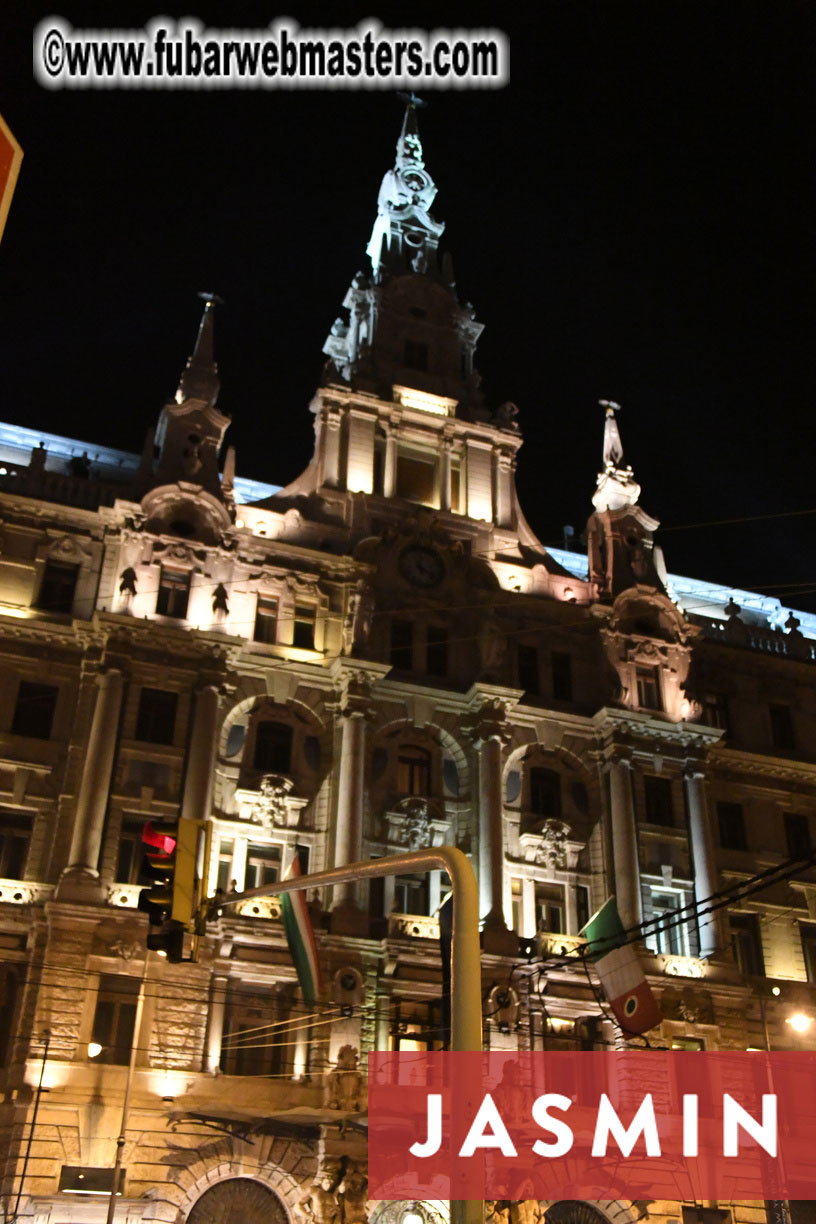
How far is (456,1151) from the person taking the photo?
12.3m

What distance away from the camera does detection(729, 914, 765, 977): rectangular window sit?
50250mm

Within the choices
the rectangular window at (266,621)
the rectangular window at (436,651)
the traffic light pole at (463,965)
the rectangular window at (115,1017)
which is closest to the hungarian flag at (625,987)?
the rectangular window at (436,651)

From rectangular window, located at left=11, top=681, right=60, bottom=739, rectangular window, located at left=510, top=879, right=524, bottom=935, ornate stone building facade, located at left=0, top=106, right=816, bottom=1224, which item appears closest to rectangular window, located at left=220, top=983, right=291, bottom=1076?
ornate stone building facade, located at left=0, top=106, right=816, bottom=1224

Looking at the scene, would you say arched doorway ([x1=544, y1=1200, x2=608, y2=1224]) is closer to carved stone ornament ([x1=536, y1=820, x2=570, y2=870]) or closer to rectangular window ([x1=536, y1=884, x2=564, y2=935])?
rectangular window ([x1=536, y1=884, x2=564, y2=935])

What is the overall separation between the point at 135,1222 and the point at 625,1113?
1759cm

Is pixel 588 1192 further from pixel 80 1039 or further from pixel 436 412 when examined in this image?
pixel 436 412

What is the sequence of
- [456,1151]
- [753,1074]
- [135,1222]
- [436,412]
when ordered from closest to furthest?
[456,1151] < [135,1222] < [753,1074] < [436,412]

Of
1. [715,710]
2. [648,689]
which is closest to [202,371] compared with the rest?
[648,689]

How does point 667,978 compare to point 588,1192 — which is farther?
point 667,978

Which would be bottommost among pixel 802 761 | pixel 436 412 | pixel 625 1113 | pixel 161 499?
pixel 625 1113

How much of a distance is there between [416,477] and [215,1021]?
86.3ft

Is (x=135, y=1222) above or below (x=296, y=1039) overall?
below

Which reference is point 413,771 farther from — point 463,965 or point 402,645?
point 463,965

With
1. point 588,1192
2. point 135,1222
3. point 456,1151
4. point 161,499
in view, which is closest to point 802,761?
point 588,1192
